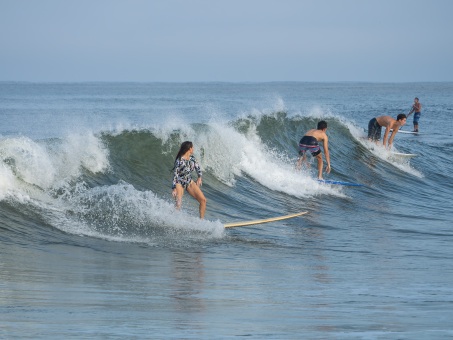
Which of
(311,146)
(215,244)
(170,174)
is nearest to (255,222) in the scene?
(215,244)

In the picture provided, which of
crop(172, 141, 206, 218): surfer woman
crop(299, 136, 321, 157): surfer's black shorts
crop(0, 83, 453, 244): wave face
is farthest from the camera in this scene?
crop(299, 136, 321, 157): surfer's black shorts

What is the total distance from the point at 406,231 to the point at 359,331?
6600mm

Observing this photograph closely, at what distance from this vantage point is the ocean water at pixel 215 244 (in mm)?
5477

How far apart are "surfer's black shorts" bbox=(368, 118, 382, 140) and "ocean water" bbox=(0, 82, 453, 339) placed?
1.46 meters

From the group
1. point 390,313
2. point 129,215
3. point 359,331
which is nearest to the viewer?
point 359,331

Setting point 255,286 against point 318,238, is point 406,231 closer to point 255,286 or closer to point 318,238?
point 318,238

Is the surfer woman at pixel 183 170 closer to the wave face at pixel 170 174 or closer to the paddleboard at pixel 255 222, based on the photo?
the wave face at pixel 170 174

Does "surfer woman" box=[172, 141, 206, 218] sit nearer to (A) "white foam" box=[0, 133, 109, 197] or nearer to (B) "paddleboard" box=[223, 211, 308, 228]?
(B) "paddleboard" box=[223, 211, 308, 228]

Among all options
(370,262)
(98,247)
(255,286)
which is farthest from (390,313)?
(98,247)

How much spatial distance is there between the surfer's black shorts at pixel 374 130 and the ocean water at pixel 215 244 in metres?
1.46

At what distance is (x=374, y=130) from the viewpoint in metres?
21.1


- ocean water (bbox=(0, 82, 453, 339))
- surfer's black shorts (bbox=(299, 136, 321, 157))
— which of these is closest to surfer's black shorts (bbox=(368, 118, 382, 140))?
ocean water (bbox=(0, 82, 453, 339))

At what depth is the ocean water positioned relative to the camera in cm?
548

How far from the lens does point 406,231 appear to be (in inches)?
454
